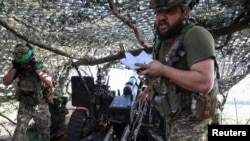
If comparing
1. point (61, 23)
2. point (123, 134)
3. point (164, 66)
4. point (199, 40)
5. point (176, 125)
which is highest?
point (61, 23)

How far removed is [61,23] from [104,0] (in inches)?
38.0

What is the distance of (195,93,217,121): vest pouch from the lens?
223cm

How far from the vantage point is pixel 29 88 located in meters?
5.13

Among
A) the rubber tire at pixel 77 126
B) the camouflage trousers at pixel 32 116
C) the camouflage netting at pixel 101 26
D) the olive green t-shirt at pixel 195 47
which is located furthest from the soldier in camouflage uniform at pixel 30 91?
the olive green t-shirt at pixel 195 47

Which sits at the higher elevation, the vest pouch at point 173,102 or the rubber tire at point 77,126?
the vest pouch at point 173,102

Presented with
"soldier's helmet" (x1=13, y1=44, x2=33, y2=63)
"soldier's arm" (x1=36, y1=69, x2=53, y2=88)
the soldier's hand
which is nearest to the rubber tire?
"soldier's arm" (x1=36, y1=69, x2=53, y2=88)

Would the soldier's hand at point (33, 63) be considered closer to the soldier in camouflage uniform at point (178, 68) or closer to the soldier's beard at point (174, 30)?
the soldier in camouflage uniform at point (178, 68)

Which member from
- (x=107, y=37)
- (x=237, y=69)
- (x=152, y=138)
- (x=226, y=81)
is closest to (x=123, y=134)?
(x=152, y=138)

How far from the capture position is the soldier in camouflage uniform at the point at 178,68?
2078mm

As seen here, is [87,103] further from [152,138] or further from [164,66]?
[164,66]

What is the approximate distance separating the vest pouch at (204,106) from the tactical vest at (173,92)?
0.05 m

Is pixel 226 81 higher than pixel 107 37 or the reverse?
the reverse

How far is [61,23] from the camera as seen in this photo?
5.10m

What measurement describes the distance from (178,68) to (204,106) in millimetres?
277
